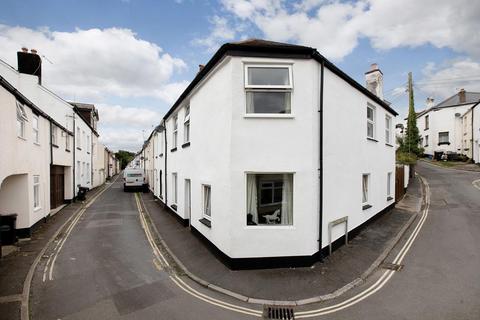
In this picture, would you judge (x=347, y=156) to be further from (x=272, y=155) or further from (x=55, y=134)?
(x=55, y=134)

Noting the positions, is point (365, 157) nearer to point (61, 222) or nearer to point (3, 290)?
point (3, 290)

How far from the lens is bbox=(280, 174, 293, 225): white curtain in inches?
303

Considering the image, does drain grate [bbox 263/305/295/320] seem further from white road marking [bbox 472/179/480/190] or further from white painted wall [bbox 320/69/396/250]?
white road marking [bbox 472/179/480/190]

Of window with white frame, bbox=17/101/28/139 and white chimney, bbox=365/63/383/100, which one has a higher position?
white chimney, bbox=365/63/383/100

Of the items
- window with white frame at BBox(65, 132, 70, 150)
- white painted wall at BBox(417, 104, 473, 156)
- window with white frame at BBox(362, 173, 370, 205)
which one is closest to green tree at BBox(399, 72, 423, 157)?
white painted wall at BBox(417, 104, 473, 156)

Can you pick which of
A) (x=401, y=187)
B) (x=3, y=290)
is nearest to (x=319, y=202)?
(x=3, y=290)

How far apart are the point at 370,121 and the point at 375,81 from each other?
172 inches

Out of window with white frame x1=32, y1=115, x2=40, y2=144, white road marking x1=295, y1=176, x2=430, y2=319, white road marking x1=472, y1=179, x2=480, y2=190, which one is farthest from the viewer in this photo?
Result: white road marking x1=472, y1=179, x2=480, y2=190

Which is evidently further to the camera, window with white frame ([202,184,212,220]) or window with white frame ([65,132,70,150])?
window with white frame ([65,132,70,150])

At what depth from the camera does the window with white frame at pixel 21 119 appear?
33.0 ft

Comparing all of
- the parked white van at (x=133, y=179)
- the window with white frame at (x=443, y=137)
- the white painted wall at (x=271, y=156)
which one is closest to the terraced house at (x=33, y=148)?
the parked white van at (x=133, y=179)

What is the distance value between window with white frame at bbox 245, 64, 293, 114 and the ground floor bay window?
1863 millimetres

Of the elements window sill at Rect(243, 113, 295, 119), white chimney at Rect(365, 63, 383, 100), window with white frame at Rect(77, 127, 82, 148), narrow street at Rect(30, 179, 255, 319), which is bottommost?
narrow street at Rect(30, 179, 255, 319)

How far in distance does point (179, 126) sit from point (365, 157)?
8.72m
